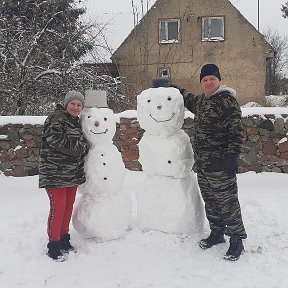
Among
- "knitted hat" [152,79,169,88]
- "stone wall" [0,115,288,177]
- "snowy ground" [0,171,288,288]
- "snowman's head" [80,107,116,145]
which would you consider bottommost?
"snowy ground" [0,171,288,288]

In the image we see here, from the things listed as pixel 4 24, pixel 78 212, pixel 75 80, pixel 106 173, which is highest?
pixel 4 24

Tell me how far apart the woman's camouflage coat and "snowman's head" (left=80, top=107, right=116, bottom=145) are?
0.19 m

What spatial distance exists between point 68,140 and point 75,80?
709 centimetres

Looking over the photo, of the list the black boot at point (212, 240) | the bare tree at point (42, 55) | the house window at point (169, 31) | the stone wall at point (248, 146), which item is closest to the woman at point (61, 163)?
the black boot at point (212, 240)

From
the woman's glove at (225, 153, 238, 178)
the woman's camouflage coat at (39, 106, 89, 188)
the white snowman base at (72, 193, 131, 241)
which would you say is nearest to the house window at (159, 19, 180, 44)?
the white snowman base at (72, 193, 131, 241)

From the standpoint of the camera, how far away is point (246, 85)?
57.1 ft

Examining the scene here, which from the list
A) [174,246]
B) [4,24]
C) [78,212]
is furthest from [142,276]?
[4,24]

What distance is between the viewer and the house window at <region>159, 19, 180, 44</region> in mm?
16672

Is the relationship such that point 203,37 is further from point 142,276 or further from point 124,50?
point 142,276

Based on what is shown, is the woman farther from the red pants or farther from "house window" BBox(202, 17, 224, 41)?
"house window" BBox(202, 17, 224, 41)

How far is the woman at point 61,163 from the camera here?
361 centimetres

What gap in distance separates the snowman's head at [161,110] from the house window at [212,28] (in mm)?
13916

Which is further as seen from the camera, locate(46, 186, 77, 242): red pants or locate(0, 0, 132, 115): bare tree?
locate(0, 0, 132, 115): bare tree

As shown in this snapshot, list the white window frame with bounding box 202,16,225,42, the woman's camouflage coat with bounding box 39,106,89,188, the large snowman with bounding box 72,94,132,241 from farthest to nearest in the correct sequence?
1. the white window frame with bounding box 202,16,225,42
2. the large snowman with bounding box 72,94,132,241
3. the woman's camouflage coat with bounding box 39,106,89,188
